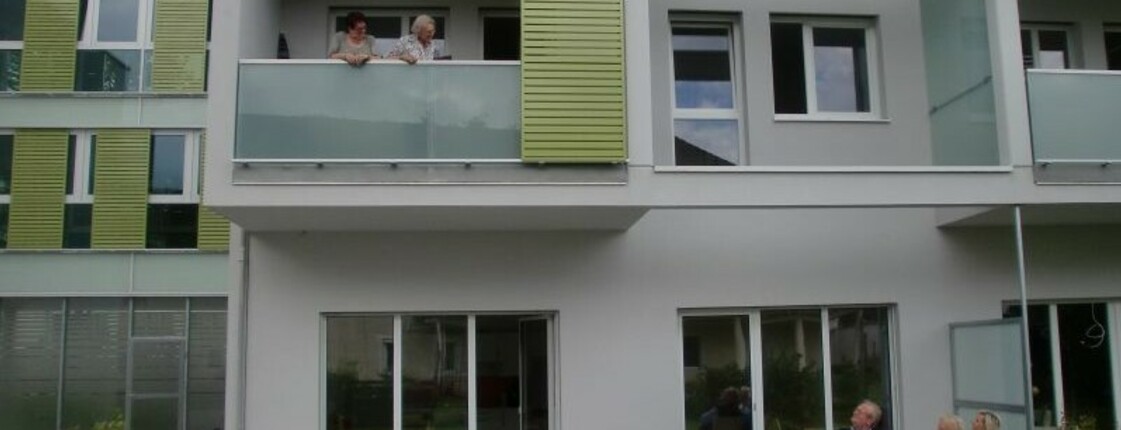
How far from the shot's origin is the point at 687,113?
40.9ft

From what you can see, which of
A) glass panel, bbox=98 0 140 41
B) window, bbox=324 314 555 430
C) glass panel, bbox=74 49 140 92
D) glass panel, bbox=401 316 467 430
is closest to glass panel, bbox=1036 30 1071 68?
window, bbox=324 314 555 430

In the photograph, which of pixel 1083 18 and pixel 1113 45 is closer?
pixel 1083 18

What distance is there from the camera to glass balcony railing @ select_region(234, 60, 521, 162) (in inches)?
401

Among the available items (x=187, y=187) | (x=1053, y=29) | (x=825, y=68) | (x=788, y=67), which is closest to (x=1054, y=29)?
(x=1053, y=29)

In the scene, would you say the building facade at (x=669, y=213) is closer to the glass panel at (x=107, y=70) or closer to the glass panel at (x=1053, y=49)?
the glass panel at (x=1053, y=49)

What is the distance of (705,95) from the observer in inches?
496

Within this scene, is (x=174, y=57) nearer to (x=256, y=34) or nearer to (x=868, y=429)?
(x=256, y=34)

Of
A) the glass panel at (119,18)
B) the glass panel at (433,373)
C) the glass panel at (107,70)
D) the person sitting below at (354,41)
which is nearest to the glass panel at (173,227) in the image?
the glass panel at (107,70)

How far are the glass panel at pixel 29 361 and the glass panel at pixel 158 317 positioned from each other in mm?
1371

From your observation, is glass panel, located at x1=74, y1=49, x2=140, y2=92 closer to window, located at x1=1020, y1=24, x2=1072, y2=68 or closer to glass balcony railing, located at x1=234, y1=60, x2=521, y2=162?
glass balcony railing, located at x1=234, y1=60, x2=521, y2=162

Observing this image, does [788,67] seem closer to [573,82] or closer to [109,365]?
[573,82]

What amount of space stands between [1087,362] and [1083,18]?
3.80 meters

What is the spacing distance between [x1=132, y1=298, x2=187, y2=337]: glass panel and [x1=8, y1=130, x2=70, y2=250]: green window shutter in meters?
1.91

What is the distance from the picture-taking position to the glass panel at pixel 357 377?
11.6 meters
